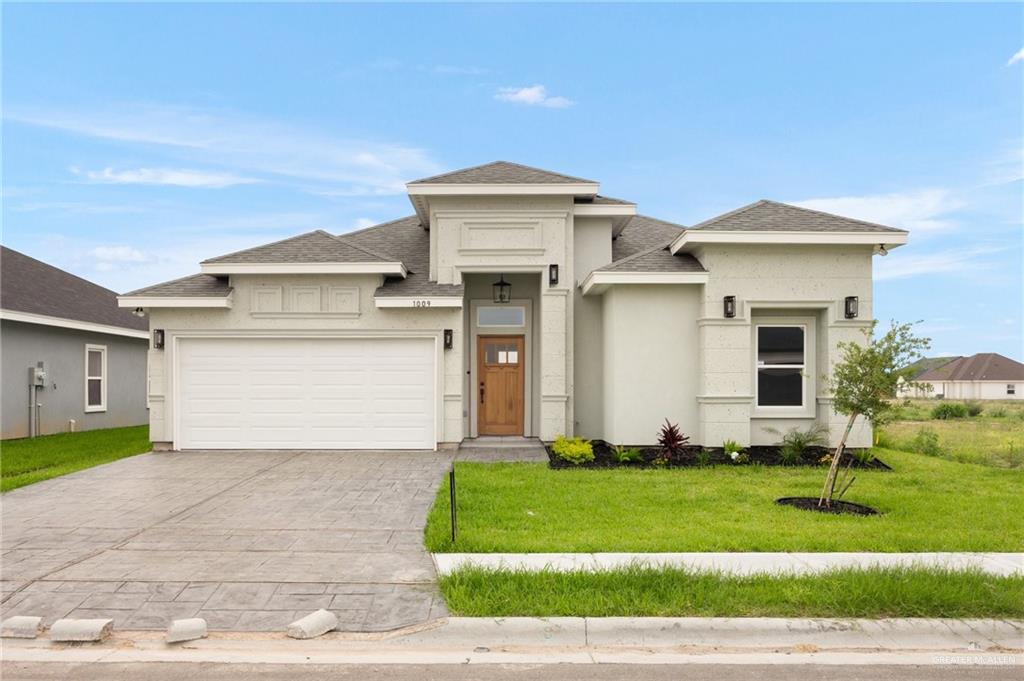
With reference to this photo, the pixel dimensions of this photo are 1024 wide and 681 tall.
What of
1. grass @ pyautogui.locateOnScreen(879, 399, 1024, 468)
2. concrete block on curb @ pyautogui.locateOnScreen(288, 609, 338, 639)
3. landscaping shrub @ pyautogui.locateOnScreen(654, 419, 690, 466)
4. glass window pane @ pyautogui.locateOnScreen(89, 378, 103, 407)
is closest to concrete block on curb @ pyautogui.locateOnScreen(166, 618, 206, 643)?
concrete block on curb @ pyautogui.locateOnScreen(288, 609, 338, 639)

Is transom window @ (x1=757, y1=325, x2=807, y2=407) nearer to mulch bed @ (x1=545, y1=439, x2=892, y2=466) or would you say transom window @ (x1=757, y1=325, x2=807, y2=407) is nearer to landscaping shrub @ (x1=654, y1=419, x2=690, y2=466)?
mulch bed @ (x1=545, y1=439, x2=892, y2=466)

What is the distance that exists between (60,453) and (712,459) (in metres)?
13.4

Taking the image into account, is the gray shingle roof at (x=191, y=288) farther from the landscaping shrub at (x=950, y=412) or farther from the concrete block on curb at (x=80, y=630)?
the landscaping shrub at (x=950, y=412)

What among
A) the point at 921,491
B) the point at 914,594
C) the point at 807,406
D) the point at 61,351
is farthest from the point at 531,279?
the point at 61,351

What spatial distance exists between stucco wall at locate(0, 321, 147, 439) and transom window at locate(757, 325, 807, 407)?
1807cm

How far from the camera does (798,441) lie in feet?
41.9

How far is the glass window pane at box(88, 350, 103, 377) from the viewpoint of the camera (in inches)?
811

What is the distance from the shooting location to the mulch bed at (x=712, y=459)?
12.2m

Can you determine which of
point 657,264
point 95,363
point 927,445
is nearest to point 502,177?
point 657,264

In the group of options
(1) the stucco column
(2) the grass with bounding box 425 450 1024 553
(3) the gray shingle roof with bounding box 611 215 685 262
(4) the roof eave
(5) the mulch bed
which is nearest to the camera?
(2) the grass with bounding box 425 450 1024 553

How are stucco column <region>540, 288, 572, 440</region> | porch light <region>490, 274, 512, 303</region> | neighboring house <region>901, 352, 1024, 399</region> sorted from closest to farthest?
stucco column <region>540, 288, 572, 440</region> → porch light <region>490, 274, 512, 303</region> → neighboring house <region>901, 352, 1024, 399</region>

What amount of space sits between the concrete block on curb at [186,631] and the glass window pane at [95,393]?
61.8 feet

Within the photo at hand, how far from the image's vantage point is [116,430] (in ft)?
66.4

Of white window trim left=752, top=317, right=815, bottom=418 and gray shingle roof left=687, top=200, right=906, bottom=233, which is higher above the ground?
gray shingle roof left=687, top=200, right=906, bottom=233
